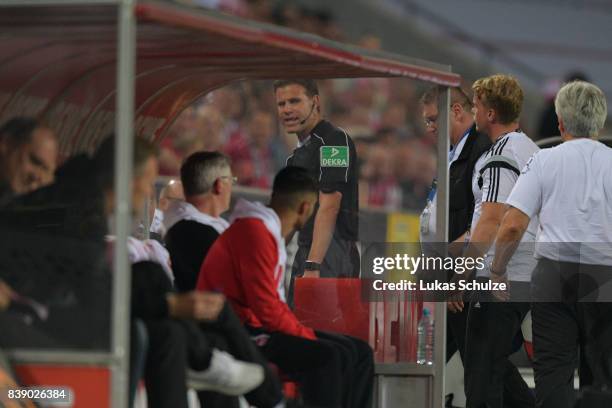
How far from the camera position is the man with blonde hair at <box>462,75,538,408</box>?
25.7ft

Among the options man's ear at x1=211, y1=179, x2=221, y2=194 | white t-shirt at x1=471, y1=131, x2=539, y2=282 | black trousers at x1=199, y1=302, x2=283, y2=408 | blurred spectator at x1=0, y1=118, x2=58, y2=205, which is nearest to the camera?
blurred spectator at x1=0, y1=118, x2=58, y2=205

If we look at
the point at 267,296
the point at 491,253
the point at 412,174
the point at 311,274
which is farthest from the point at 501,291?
the point at 412,174

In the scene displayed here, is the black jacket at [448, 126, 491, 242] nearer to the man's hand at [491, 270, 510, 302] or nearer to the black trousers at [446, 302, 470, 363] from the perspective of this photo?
the black trousers at [446, 302, 470, 363]

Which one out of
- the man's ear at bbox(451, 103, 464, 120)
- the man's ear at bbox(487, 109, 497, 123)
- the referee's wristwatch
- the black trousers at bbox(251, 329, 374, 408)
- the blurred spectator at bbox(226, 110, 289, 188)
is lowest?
the black trousers at bbox(251, 329, 374, 408)

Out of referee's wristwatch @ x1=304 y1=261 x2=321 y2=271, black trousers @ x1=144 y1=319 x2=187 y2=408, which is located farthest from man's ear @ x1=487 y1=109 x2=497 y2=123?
black trousers @ x1=144 y1=319 x2=187 y2=408

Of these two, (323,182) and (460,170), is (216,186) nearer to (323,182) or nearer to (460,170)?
(323,182)

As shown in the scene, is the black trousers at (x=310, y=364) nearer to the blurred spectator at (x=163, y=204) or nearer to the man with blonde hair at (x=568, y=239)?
the man with blonde hair at (x=568, y=239)

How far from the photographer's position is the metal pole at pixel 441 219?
7730mm

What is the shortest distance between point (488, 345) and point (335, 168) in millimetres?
1349

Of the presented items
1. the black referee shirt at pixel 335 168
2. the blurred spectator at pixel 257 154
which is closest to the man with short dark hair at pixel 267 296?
the black referee shirt at pixel 335 168

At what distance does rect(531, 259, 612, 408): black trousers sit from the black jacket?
102 centimetres

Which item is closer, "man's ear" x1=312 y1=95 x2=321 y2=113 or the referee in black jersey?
the referee in black jersey

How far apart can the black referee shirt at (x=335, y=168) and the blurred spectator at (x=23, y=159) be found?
2582 millimetres

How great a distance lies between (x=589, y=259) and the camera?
289 inches
